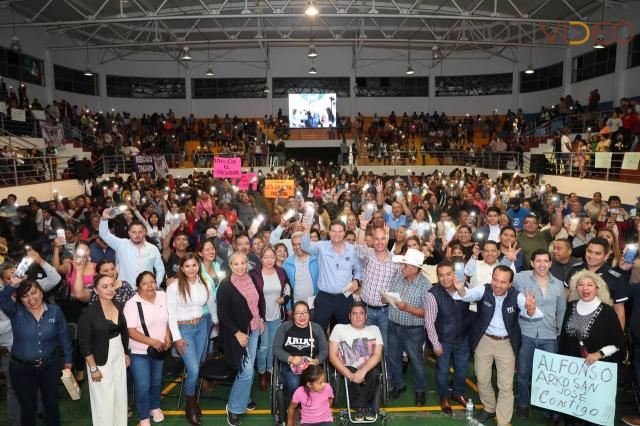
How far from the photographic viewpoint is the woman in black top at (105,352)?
13.3ft

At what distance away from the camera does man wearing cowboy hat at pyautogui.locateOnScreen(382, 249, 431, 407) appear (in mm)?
4914

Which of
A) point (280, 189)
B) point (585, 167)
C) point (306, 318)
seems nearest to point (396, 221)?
point (280, 189)

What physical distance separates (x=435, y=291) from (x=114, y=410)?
3.20m

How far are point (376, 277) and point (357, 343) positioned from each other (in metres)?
0.81

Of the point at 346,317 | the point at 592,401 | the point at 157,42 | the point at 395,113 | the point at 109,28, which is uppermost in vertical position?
the point at 109,28

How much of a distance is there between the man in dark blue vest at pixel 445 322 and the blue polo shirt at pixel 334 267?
98 centimetres

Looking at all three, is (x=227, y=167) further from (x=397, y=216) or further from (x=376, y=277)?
(x=376, y=277)

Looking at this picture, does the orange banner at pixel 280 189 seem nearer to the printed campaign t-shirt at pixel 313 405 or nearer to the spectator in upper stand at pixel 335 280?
the spectator in upper stand at pixel 335 280

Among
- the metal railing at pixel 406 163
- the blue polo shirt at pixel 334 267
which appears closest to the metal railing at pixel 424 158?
the metal railing at pixel 406 163

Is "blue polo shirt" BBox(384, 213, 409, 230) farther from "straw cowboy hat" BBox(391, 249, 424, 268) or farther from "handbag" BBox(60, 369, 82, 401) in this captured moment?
"handbag" BBox(60, 369, 82, 401)

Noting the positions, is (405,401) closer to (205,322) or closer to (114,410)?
(205,322)

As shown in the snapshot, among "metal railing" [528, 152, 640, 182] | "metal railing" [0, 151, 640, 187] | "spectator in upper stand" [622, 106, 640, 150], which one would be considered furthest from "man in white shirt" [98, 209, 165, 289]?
Result: "spectator in upper stand" [622, 106, 640, 150]

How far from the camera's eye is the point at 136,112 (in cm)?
2959

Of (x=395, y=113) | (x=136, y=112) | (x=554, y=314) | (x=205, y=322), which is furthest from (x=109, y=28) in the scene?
(x=554, y=314)
